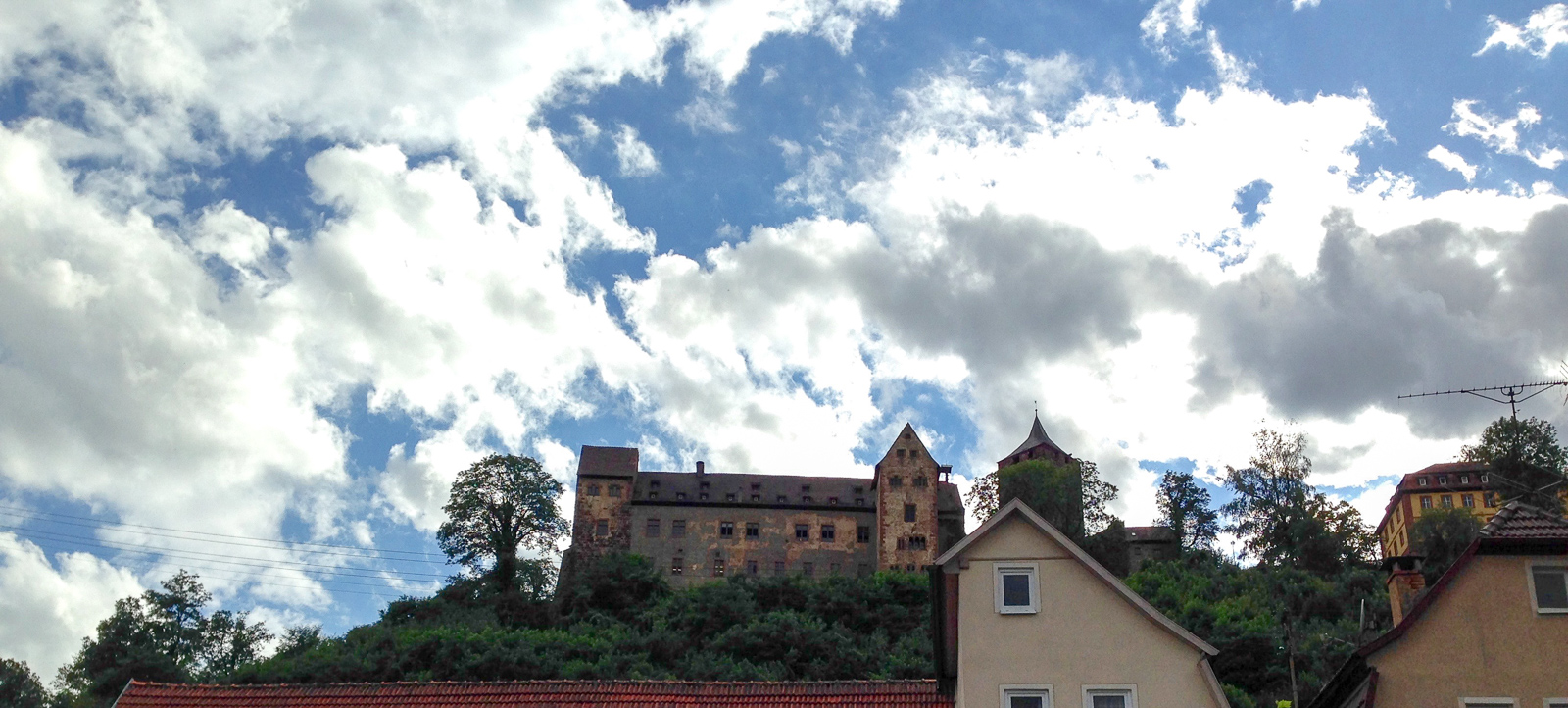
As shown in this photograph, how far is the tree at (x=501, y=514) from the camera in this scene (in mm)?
99188

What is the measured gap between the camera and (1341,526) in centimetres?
8950

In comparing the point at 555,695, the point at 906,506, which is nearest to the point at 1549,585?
the point at 555,695

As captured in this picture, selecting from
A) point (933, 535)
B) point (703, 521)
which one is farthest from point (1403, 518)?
point (703, 521)

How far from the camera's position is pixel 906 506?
104000mm

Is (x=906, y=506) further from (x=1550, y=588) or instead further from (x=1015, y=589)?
(x=1550, y=588)

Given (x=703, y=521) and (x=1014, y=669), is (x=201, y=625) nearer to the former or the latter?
(x=703, y=521)

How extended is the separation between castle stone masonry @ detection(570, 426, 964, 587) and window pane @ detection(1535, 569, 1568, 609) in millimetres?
80310

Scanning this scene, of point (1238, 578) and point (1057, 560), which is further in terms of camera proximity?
point (1238, 578)

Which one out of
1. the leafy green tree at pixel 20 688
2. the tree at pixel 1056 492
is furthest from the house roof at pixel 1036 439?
Answer: the leafy green tree at pixel 20 688

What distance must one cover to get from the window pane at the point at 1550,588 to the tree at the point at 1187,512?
87.2 meters

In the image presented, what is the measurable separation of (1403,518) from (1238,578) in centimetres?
5277

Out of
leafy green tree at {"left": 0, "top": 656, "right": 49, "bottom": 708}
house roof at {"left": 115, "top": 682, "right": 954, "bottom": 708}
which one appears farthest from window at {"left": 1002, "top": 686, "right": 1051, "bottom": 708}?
leafy green tree at {"left": 0, "top": 656, "right": 49, "bottom": 708}

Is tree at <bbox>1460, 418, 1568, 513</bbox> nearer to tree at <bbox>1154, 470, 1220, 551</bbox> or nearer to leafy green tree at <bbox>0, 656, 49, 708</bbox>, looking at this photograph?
tree at <bbox>1154, 470, 1220, 551</bbox>

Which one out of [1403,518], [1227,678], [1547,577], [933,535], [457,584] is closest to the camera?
[1547,577]
